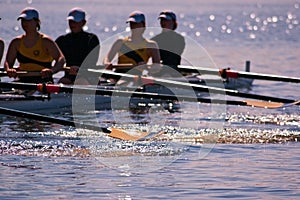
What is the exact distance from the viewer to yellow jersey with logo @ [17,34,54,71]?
16.3 m

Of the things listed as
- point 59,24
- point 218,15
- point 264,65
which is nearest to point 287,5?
point 218,15

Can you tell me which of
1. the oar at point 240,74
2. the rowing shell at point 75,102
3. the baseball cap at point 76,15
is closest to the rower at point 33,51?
the rowing shell at point 75,102

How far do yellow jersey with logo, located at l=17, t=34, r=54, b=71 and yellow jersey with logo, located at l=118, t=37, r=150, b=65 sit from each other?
2495 millimetres

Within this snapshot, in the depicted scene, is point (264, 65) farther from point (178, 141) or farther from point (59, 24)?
point (59, 24)

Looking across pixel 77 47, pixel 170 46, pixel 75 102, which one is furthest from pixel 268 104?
pixel 170 46

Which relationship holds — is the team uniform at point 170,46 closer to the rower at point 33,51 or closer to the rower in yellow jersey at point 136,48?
the rower in yellow jersey at point 136,48

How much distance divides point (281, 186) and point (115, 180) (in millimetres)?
1731

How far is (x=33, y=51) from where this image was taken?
16.4 m

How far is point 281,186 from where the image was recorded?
11.0 m

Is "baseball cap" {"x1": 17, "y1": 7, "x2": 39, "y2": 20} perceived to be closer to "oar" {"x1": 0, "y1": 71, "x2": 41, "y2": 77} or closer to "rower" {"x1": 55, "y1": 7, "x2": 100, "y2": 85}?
"oar" {"x1": 0, "y1": 71, "x2": 41, "y2": 77}

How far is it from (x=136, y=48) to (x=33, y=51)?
2.76 meters

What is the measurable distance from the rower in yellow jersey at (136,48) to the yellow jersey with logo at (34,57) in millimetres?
1994

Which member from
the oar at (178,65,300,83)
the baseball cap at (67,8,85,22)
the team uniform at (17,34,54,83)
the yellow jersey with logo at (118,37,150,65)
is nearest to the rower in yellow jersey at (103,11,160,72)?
the yellow jersey with logo at (118,37,150,65)

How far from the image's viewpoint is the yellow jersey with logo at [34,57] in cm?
1634
